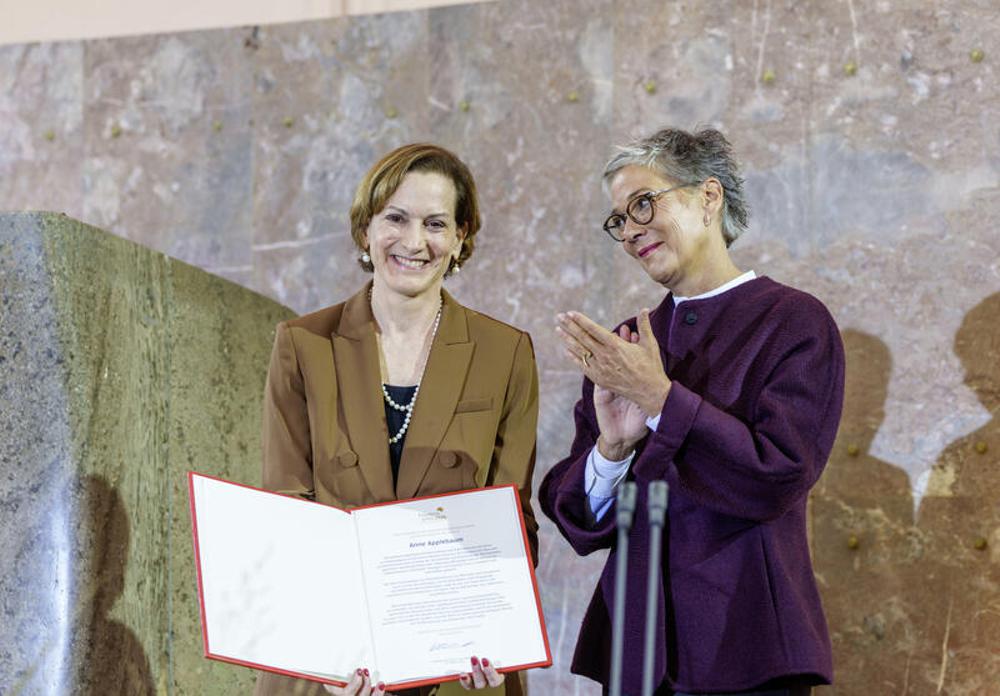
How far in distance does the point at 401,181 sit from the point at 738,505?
1.09 m

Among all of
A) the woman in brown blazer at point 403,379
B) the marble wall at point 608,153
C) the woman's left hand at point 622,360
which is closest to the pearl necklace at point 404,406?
the woman in brown blazer at point 403,379

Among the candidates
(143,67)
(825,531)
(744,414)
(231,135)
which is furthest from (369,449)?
(143,67)

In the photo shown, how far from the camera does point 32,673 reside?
124 inches

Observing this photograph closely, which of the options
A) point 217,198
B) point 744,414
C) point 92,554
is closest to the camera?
point 744,414

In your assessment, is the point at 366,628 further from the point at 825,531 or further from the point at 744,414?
the point at 825,531

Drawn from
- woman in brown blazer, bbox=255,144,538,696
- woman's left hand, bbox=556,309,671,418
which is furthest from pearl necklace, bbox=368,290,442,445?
woman's left hand, bbox=556,309,671,418

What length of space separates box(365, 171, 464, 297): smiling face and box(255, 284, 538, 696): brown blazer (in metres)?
0.11

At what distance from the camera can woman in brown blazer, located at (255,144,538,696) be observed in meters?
3.02

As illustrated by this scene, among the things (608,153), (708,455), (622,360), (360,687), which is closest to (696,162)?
(622,360)

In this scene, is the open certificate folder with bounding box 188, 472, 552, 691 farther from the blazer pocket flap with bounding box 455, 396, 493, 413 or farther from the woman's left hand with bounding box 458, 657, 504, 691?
the blazer pocket flap with bounding box 455, 396, 493, 413

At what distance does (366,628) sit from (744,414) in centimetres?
84

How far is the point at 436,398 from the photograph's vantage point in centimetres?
309
